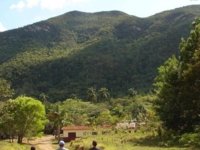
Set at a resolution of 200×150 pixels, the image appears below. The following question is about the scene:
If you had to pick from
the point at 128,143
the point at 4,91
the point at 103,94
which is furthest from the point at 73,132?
the point at 103,94

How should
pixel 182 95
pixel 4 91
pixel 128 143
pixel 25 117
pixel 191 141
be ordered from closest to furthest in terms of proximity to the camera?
1. pixel 191 141
2. pixel 128 143
3. pixel 182 95
4. pixel 4 91
5. pixel 25 117

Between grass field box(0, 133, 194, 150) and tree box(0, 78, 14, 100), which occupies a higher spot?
tree box(0, 78, 14, 100)

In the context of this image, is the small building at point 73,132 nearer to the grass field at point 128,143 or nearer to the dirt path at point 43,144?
the dirt path at point 43,144

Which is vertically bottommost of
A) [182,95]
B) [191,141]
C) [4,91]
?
[191,141]

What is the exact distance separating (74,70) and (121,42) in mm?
44892

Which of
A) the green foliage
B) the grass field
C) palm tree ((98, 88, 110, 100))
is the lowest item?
the grass field

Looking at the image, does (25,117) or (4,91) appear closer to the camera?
(4,91)

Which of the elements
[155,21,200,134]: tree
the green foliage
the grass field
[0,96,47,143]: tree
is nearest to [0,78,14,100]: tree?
the grass field

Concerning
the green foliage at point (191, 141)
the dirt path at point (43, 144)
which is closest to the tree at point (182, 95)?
the green foliage at point (191, 141)

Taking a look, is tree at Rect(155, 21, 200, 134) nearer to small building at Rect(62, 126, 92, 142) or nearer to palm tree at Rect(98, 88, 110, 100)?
small building at Rect(62, 126, 92, 142)

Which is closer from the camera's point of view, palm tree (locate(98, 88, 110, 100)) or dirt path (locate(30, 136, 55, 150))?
dirt path (locate(30, 136, 55, 150))

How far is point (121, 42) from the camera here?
567 feet

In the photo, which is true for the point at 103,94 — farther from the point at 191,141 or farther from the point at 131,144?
the point at 191,141

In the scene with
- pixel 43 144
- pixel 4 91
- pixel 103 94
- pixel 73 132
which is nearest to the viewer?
pixel 4 91
